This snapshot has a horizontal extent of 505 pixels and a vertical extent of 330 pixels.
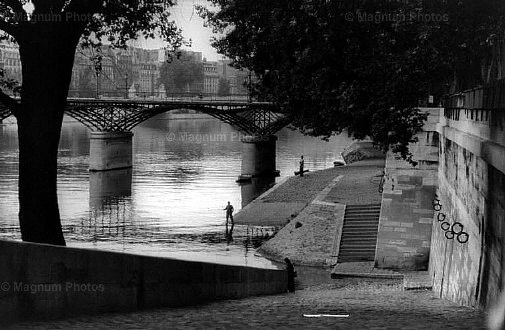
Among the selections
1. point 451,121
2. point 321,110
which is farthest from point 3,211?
point 451,121

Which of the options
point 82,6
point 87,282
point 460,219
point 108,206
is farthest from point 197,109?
point 87,282

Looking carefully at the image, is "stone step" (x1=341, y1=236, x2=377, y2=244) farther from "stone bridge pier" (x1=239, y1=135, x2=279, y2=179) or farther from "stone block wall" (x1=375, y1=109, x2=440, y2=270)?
"stone bridge pier" (x1=239, y1=135, x2=279, y2=179)

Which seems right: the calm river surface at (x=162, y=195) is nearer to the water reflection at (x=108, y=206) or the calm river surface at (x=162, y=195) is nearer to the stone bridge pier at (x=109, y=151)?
the water reflection at (x=108, y=206)

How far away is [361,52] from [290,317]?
1407cm

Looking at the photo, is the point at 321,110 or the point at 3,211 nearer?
the point at 321,110

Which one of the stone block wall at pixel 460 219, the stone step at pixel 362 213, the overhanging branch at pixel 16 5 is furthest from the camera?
the stone step at pixel 362 213

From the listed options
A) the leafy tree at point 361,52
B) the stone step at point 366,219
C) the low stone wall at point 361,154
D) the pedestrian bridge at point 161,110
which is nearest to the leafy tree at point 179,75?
the pedestrian bridge at point 161,110

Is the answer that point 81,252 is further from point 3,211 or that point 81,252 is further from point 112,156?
point 112,156

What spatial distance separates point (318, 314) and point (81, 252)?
12.6 feet

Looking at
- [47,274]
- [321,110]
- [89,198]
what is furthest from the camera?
[89,198]

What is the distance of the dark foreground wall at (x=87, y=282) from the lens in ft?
35.3

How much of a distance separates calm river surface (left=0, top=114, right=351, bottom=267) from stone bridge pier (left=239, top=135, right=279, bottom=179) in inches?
49.2

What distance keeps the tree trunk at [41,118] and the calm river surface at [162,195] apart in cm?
1529

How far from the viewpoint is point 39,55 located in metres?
13.7
